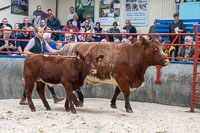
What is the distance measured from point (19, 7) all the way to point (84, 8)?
10.6 ft

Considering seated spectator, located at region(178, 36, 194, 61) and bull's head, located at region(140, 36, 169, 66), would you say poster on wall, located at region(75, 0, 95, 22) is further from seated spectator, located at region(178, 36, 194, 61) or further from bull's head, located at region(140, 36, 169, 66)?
bull's head, located at region(140, 36, 169, 66)

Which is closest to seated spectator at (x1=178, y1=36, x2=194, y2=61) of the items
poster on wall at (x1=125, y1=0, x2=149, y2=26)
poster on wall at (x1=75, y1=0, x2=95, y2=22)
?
poster on wall at (x1=125, y1=0, x2=149, y2=26)

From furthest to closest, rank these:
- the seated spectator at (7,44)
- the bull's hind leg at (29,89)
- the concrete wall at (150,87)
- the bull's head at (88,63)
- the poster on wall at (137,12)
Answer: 1. the poster on wall at (137,12)
2. the seated spectator at (7,44)
3. the concrete wall at (150,87)
4. the bull's hind leg at (29,89)
5. the bull's head at (88,63)

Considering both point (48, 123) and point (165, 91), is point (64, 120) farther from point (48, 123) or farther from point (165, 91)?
point (165, 91)

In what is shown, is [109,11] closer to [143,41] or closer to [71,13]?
[71,13]

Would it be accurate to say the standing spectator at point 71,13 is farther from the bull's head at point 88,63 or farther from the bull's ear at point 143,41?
the bull's head at point 88,63

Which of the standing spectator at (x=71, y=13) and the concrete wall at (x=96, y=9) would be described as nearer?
the concrete wall at (x=96, y=9)

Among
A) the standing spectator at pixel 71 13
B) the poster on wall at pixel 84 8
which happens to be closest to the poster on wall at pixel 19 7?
the standing spectator at pixel 71 13

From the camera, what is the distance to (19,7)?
691 inches

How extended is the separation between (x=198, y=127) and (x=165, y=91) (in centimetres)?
287

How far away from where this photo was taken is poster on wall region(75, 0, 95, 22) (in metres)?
18.4

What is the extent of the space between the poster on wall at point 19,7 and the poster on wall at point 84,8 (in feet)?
8.55

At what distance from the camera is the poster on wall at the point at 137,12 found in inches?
651

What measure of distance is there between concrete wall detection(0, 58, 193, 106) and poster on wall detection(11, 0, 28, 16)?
7991 millimetres
